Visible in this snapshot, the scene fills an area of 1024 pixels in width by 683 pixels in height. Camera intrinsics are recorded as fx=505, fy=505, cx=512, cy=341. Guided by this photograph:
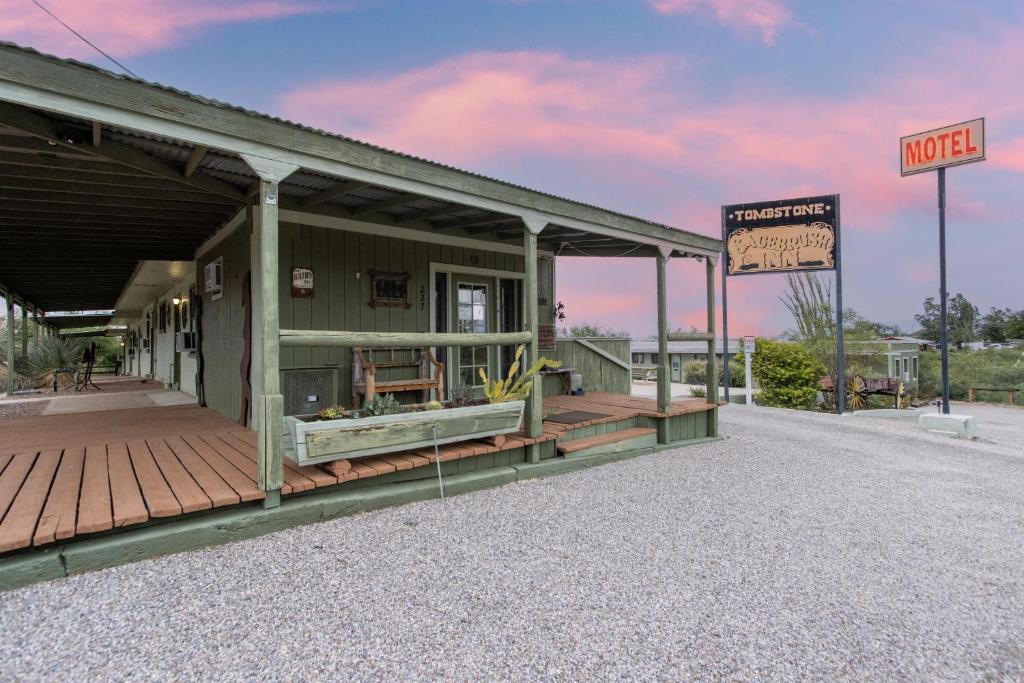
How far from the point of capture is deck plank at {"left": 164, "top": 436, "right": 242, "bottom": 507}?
2.95m

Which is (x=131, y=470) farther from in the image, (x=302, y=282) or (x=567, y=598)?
(x=567, y=598)

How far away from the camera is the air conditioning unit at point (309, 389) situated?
4.96 meters

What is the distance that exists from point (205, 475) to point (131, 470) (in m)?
0.56

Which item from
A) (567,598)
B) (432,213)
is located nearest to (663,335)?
(432,213)

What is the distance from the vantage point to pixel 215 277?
6.25 metres

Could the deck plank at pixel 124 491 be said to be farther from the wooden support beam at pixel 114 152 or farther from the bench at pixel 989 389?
the bench at pixel 989 389

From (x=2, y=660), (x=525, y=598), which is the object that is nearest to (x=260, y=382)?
(x=2, y=660)

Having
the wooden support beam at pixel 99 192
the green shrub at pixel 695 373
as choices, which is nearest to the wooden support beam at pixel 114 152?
the wooden support beam at pixel 99 192

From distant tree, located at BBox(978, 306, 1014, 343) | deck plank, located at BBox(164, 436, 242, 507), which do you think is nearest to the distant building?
deck plank, located at BBox(164, 436, 242, 507)

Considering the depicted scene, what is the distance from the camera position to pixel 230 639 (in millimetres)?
2033

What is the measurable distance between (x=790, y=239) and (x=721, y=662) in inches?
425

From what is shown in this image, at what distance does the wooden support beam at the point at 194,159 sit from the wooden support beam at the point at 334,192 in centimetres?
101

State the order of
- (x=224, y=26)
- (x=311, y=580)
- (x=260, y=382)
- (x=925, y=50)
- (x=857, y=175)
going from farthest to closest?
(x=857, y=175)
(x=224, y=26)
(x=925, y=50)
(x=260, y=382)
(x=311, y=580)

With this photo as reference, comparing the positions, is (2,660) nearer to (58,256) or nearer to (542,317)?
(542,317)
